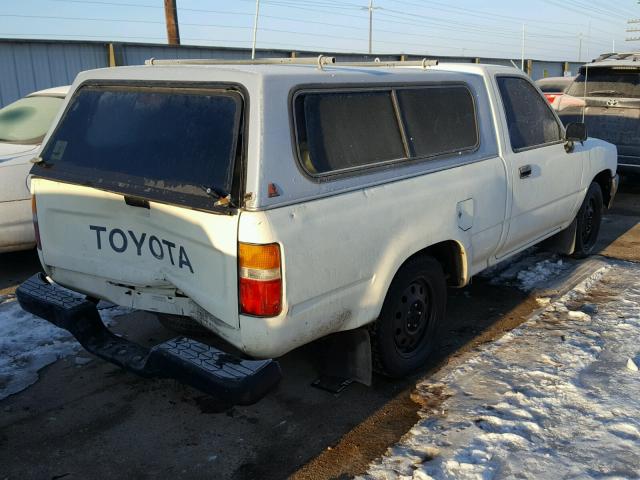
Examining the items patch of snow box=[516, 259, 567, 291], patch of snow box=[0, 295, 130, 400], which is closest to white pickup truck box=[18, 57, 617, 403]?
patch of snow box=[0, 295, 130, 400]

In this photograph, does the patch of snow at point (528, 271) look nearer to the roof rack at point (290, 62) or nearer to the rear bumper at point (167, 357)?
the roof rack at point (290, 62)

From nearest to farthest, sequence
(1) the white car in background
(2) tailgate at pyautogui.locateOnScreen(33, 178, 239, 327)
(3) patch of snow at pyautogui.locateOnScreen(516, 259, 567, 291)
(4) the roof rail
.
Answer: (2) tailgate at pyautogui.locateOnScreen(33, 178, 239, 327)
(4) the roof rail
(1) the white car in background
(3) patch of snow at pyautogui.locateOnScreen(516, 259, 567, 291)

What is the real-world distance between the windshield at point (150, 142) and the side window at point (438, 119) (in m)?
1.19

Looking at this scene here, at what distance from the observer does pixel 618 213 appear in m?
8.27

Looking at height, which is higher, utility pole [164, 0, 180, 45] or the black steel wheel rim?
utility pole [164, 0, 180, 45]

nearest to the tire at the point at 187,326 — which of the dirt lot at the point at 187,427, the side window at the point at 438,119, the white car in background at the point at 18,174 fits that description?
the dirt lot at the point at 187,427

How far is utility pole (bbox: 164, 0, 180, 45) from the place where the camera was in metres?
16.5

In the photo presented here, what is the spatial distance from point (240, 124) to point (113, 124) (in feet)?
3.03

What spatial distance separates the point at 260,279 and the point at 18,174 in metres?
3.58

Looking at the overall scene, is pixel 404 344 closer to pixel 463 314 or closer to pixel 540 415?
pixel 540 415

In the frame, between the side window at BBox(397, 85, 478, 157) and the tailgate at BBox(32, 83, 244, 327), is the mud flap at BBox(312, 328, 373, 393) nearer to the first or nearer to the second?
the tailgate at BBox(32, 83, 244, 327)

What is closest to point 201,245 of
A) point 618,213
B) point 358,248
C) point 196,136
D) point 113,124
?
point 196,136

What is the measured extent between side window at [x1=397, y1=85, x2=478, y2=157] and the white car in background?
3.50 metres

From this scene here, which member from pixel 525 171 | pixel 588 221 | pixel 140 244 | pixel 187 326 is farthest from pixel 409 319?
pixel 588 221
